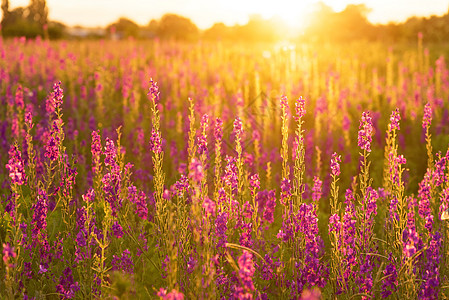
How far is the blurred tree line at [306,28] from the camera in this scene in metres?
30.0

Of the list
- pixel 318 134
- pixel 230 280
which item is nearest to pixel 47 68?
pixel 318 134

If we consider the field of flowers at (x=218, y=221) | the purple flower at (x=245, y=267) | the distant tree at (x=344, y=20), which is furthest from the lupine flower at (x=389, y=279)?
the distant tree at (x=344, y=20)

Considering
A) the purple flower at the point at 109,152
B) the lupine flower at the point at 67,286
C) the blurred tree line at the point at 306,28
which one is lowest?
the lupine flower at the point at 67,286

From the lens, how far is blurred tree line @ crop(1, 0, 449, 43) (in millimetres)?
29970

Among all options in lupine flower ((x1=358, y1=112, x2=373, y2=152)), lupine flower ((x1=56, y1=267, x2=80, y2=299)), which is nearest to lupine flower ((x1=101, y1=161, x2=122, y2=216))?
lupine flower ((x1=56, y1=267, x2=80, y2=299))

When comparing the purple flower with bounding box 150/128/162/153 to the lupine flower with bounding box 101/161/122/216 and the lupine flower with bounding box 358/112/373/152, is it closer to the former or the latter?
the lupine flower with bounding box 101/161/122/216

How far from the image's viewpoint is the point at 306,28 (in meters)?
33.4

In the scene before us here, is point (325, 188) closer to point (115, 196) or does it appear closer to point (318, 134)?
point (318, 134)

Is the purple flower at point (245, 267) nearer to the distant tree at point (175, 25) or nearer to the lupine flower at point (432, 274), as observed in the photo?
the lupine flower at point (432, 274)

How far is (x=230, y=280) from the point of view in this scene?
8.74ft

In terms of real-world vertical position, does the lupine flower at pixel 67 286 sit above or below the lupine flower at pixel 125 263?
below

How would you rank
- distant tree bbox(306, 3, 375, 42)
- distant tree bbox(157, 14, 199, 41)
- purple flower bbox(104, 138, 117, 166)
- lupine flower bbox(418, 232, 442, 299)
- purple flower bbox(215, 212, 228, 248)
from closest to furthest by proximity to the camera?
1. lupine flower bbox(418, 232, 442, 299)
2. purple flower bbox(215, 212, 228, 248)
3. purple flower bbox(104, 138, 117, 166)
4. distant tree bbox(306, 3, 375, 42)
5. distant tree bbox(157, 14, 199, 41)

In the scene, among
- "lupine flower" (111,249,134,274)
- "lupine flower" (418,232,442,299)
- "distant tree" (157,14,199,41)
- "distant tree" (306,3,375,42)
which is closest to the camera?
"lupine flower" (418,232,442,299)

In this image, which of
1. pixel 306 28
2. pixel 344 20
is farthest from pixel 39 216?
pixel 344 20
